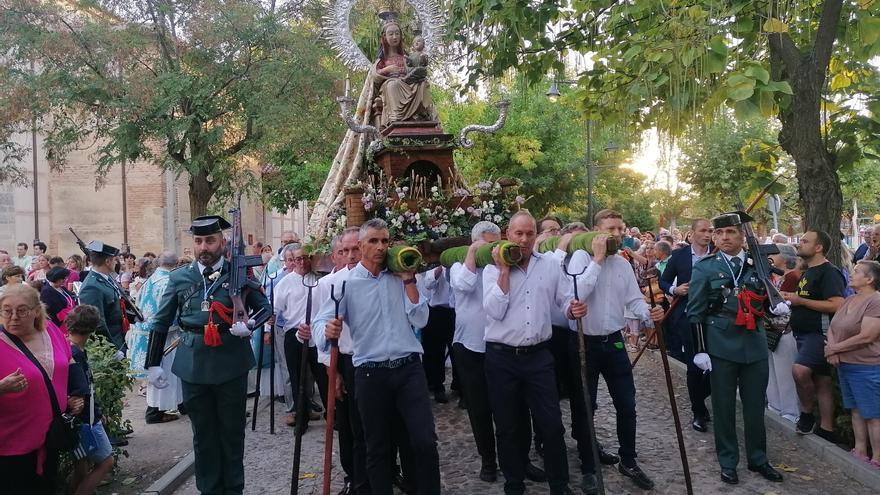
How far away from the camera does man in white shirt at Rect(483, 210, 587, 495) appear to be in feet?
17.1

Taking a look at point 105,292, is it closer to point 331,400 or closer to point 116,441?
point 116,441

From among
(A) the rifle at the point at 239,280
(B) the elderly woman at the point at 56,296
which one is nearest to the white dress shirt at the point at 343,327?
(A) the rifle at the point at 239,280

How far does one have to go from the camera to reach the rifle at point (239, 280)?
5203 mm

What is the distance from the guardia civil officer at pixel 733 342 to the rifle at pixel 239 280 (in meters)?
3.73

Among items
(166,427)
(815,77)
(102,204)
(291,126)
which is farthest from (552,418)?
(102,204)

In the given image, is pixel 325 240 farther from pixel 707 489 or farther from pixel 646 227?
pixel 646 227

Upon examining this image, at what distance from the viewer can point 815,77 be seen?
6828 mm

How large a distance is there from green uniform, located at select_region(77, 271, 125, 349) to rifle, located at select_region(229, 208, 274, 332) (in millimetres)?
3065

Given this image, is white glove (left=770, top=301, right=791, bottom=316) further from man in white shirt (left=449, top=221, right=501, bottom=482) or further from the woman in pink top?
the woman in pink top

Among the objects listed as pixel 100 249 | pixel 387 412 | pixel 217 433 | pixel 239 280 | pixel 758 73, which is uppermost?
pixel 758 73

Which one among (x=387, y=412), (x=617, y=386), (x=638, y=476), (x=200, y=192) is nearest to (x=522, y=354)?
(x=617, y=386)

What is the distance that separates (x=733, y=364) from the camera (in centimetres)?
578

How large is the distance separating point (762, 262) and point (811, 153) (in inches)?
76.9

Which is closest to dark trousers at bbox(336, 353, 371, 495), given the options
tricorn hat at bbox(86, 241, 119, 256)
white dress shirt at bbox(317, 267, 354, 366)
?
white dress shirt at bbox(317, 267, 354, 366)
